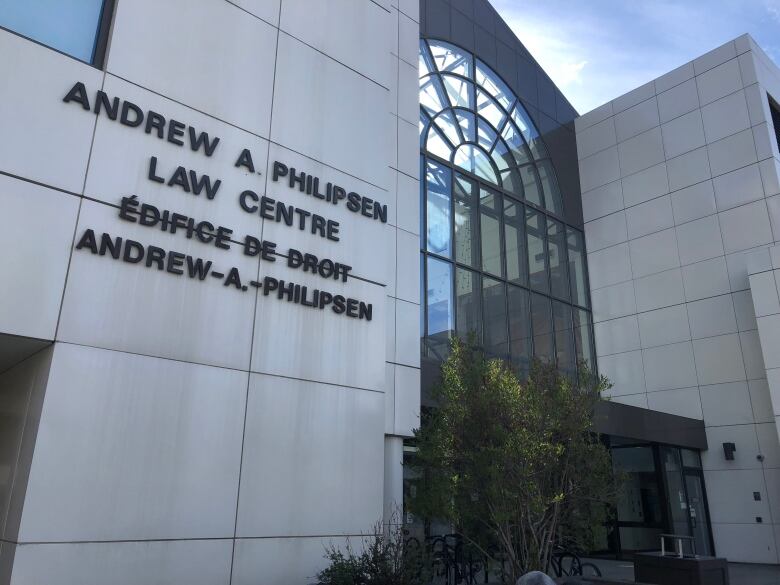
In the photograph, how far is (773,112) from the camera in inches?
811

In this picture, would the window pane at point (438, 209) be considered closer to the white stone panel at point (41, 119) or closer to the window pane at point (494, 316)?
the window pane at point (494, 316)

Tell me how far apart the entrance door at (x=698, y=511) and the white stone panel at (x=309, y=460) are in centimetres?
1244

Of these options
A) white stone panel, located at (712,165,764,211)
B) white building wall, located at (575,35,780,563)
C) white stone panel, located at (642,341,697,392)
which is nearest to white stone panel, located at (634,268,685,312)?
white building wall, located at (575,35,780,563)

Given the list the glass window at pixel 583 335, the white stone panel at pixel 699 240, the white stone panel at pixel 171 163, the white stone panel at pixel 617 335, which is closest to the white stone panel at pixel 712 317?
the white stone panel at pixel 699 240

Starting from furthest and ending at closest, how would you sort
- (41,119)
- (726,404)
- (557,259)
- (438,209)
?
1. (557,259)
2. (726,404)
3. (438,209)
4. (41,119)

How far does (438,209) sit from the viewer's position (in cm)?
1622

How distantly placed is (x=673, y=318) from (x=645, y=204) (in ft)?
13.8

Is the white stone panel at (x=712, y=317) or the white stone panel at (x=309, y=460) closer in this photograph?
the white stone panel at (x=309, y=460)

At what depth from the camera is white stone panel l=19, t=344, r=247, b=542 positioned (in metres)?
6.44

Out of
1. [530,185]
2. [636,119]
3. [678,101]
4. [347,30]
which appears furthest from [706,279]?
[347,30]

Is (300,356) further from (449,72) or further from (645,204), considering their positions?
(645,204)

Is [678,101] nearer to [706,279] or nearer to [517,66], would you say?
[517,66]

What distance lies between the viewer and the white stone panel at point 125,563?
6156 millimetres

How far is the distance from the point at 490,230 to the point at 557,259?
155 inches
